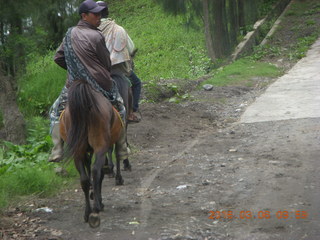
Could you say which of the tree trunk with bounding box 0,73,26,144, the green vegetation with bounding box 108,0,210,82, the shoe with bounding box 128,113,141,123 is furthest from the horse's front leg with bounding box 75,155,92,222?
the green vegetation with bounding box 108,0,210,82

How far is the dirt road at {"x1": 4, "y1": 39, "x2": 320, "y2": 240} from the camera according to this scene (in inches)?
219

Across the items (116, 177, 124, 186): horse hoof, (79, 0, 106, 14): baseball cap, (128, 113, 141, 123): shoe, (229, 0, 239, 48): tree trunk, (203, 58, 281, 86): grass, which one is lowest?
(203, 58, 281, 86): grass

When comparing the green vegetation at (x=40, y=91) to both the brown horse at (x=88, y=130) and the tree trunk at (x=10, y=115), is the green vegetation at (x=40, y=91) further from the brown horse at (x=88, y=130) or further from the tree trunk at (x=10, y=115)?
the brown horse at (x=88, y=130)

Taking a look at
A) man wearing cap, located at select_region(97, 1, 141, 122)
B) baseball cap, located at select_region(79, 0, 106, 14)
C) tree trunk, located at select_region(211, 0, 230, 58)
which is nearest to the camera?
baseball cap, located at select_region(79, 0, 106, 14)

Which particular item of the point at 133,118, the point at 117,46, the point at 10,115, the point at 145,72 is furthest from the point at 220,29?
the point at 117,46

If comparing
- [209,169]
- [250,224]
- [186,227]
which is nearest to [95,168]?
[186,227]

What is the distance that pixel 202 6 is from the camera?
2145 cm

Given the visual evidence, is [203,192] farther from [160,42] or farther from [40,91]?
[160,42]

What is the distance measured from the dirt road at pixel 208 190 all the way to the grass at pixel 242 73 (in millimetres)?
4297

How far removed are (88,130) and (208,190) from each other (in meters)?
1.81

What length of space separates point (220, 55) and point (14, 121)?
11935 millimetres

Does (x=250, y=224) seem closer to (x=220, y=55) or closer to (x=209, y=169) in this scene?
(x=209, y=169)

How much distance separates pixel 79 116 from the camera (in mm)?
5773

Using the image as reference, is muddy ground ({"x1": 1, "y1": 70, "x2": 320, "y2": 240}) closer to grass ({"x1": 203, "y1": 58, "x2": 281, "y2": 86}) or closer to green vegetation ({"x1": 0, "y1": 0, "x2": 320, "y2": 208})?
green vegetation ({"x1": 0, "y1": 0, "x2": 320, "y2": 208})
